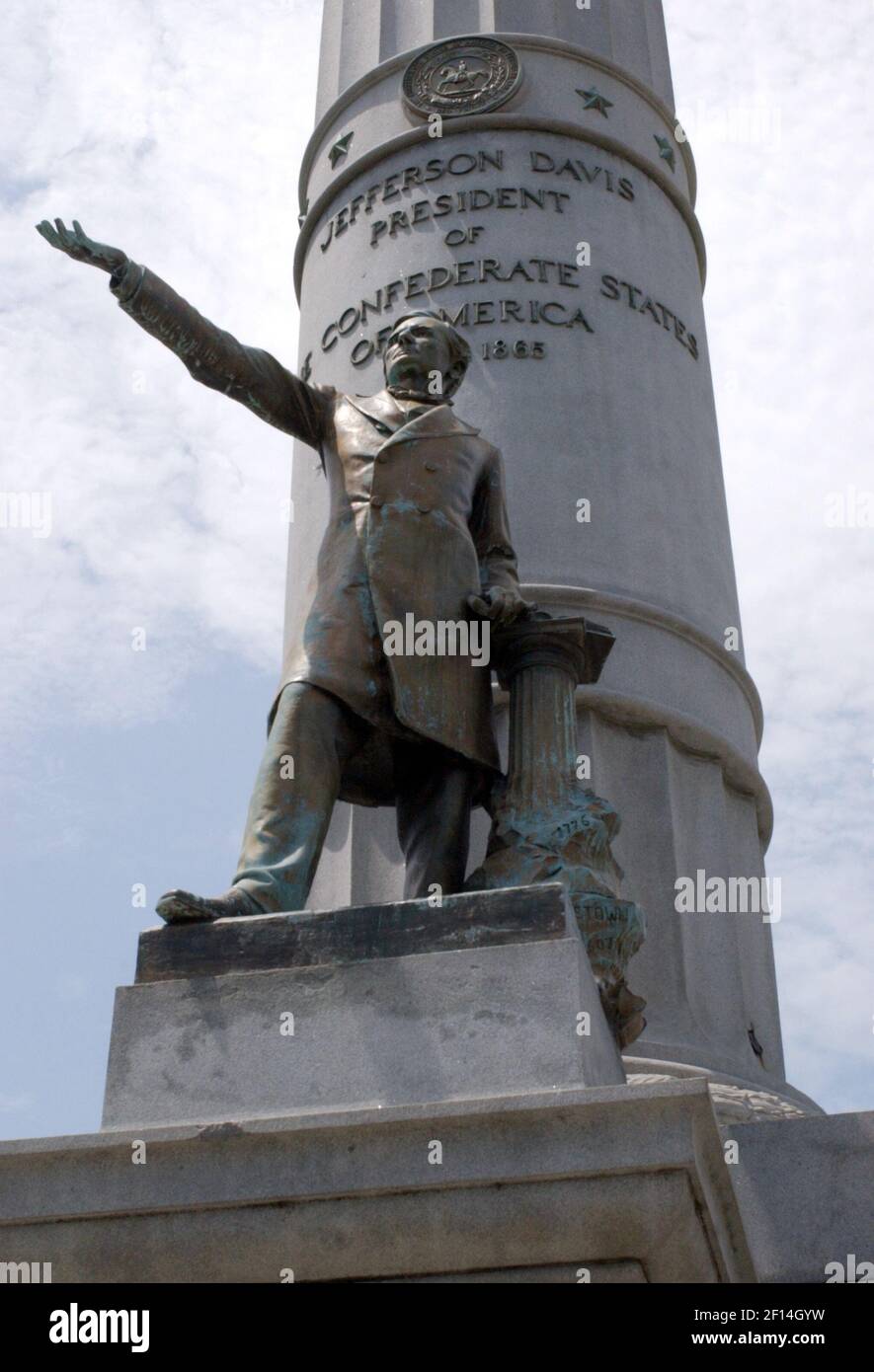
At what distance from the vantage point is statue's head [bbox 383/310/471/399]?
8.65m

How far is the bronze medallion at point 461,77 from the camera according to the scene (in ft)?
43.1

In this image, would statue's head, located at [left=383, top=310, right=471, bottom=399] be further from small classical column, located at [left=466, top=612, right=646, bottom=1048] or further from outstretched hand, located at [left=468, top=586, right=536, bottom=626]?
small classical column, located at [left=466, top=612, right=646, bottom=1048]

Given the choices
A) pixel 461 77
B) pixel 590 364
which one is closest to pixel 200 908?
pixel 590 364

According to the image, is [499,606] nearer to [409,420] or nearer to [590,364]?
[409,420]

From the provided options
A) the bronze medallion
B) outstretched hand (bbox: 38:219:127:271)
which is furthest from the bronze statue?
the bronze medallion

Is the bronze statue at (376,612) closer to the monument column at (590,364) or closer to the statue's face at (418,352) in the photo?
the statue's face at (418,352)

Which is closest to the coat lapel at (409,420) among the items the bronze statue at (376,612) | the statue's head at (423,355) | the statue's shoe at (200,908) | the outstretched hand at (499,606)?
the bronze statue at (376,612)

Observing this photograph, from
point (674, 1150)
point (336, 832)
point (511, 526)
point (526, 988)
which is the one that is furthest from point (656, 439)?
point (674, 1150)

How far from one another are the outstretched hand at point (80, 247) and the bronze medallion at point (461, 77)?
18.7 feet

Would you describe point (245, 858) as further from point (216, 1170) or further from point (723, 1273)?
point (723, 1273)

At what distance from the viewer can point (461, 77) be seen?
526 inches

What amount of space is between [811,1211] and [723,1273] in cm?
142

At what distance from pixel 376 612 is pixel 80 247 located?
6.79ft

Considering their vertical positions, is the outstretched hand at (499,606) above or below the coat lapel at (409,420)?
below
